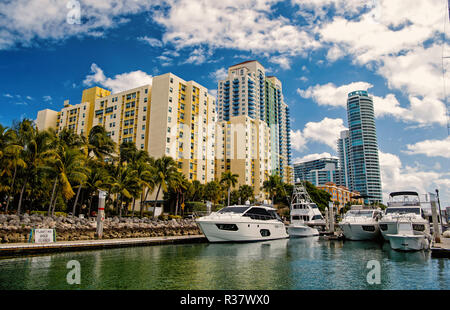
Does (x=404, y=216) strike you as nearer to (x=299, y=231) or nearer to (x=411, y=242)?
(x=411, y=242)

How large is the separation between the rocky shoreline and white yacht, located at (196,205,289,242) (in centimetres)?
696

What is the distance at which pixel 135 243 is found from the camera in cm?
2423

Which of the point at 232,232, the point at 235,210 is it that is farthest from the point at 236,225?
the point at 235,210

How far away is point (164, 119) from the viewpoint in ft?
215

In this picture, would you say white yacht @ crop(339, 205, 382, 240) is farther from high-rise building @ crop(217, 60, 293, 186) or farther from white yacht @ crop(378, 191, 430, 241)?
high-rise building @ crop(217, 60, 293, 186)

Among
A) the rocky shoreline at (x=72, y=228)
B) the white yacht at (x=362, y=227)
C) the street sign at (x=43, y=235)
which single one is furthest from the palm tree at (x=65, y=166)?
the white yacht at (x=362, y=227)

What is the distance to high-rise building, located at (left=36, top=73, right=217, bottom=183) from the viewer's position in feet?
218

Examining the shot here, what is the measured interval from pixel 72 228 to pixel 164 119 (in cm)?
4300

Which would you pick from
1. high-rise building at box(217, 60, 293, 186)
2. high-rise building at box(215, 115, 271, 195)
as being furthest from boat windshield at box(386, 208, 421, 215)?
high-rise building at box(217, 60, 293, 186)

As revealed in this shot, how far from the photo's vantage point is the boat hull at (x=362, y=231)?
32031 mm

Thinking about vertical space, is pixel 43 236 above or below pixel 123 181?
below

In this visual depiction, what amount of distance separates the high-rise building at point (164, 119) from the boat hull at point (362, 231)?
41.9 m

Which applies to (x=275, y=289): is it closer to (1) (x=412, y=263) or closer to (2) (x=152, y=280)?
(2) (x=152, y=280)

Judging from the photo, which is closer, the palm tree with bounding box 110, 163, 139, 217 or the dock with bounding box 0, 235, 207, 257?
the dock with bounding box 0, 235, 207, 257
